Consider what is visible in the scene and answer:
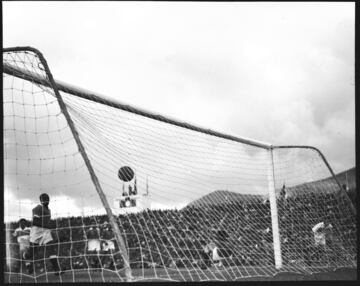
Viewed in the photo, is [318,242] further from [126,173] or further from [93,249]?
[93,249]

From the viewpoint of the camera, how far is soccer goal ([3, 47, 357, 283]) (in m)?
3.37

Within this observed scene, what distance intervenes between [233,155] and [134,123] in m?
1.61

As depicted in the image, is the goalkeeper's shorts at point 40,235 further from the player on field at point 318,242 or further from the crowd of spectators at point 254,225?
the player on field at point 318,242

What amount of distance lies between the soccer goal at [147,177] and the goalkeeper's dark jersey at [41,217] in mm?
61

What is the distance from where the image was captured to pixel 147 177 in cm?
458

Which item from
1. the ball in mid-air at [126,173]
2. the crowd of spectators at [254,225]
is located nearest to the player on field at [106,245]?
the crowd of spectators at [254,225]

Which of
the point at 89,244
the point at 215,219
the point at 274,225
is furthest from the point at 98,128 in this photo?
the point at 89,244

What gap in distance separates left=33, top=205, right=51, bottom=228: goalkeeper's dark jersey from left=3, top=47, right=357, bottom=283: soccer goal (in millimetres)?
61

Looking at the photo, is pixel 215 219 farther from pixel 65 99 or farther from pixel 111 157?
pixel 65 99

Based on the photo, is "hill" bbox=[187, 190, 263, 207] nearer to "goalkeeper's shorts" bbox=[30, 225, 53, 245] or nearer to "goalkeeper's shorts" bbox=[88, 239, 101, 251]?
"goalkeeper's shorts" bbox=[30, 225, 53, 245]

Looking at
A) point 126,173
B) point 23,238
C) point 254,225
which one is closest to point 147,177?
point 126,173

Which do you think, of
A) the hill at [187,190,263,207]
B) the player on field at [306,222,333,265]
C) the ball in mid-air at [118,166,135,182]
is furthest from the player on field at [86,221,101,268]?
the player on field at [306,222,333,265]

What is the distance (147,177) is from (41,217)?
186 centimetres

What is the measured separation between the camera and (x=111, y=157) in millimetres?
3830
